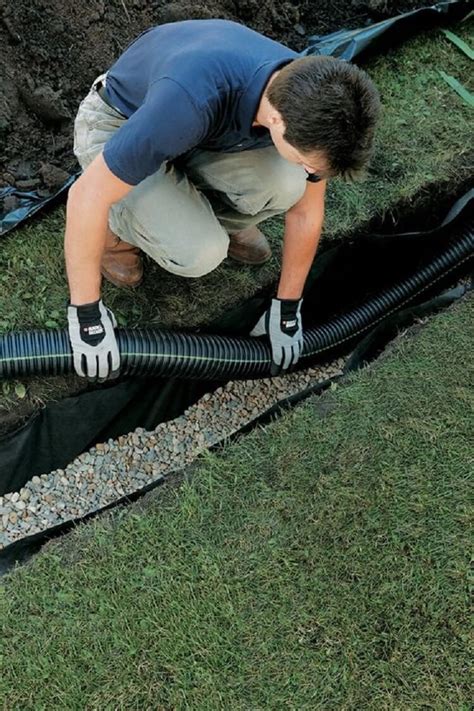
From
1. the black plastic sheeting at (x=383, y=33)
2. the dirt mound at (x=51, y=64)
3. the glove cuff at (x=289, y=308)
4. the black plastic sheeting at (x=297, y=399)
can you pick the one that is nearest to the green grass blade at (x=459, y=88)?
the black plastic sheeting at (x=383, y=33)

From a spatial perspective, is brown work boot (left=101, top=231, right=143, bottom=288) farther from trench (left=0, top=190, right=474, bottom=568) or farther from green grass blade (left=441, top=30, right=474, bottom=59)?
green grass blade (left=441, top=30, right=474, bottom=59)

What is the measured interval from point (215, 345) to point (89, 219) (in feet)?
3.03

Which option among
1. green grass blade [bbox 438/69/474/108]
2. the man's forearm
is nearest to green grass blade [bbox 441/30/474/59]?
green grass blade [bbox 438/69/474/108]

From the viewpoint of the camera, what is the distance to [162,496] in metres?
2.71

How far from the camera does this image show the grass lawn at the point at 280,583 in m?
2.30

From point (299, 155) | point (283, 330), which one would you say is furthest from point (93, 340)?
point (299, 155)

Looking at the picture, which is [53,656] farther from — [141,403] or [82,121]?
[82,121]

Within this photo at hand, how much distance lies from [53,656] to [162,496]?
25.8 inches

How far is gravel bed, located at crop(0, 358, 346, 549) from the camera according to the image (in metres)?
3.07

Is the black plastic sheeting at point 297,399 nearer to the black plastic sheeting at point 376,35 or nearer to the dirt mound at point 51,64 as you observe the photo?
the black plastic sheeting at point 376,35

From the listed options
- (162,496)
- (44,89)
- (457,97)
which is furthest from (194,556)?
(457,97)

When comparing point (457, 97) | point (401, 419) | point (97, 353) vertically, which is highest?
point (457, 97)

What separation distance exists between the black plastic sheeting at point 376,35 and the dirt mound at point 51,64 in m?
0.19

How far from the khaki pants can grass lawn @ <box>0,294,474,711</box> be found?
30.8 inches
